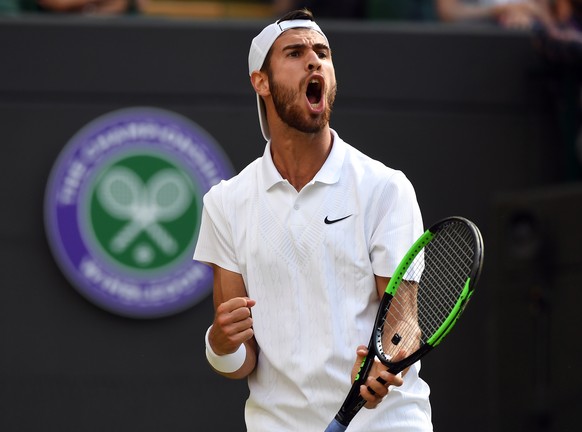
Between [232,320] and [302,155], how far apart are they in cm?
57

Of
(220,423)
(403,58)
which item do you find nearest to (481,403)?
(220,423)

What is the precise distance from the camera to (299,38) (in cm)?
405

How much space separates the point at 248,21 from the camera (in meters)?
6.96

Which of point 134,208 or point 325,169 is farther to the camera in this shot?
point 134,208

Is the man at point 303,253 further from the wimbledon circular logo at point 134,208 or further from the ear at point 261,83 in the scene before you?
the wimbledon circular logo at point 134,208

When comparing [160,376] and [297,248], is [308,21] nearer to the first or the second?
[297,248]

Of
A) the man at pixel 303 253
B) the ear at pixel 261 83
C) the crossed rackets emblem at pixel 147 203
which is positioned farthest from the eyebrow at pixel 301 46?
the crossed rackets emblem at pixel 147 203

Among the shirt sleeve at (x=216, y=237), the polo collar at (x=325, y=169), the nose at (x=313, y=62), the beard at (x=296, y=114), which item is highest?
the nose at (x=313, y=62)

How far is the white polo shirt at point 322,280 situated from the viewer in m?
3.92

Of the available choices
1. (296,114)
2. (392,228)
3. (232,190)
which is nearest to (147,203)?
(232,190)

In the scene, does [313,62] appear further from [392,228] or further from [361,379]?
[361,379]

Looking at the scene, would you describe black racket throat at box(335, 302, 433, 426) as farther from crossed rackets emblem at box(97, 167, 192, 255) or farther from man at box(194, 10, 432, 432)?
crossed rackets emblem at box(97, 167, 192, 255)

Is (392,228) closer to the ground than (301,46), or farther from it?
closer to the ground

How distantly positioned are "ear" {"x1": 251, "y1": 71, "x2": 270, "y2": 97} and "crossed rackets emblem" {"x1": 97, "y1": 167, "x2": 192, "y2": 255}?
108 inches
